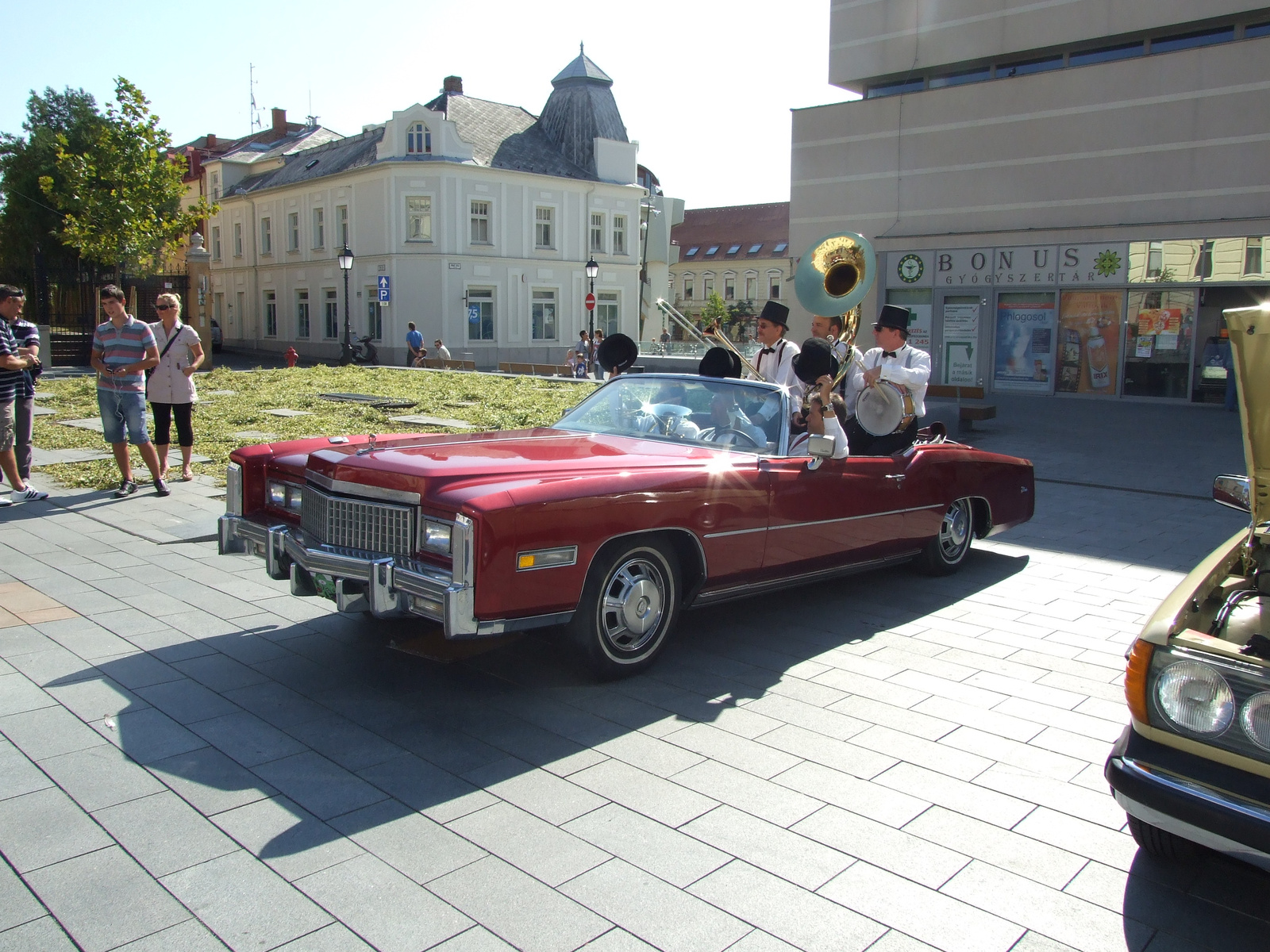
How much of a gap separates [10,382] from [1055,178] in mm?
20768

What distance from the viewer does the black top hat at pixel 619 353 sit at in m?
6.44

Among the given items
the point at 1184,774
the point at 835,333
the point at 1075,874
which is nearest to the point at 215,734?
the point at 1075,874

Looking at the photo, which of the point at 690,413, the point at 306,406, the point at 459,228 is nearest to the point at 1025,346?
the point at 306,406

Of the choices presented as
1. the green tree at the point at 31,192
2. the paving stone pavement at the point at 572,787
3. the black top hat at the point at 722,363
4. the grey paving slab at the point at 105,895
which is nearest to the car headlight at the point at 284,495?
the paving stone pavement at the point at 572,787

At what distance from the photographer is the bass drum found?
6371mm

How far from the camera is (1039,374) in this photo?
22.4 m

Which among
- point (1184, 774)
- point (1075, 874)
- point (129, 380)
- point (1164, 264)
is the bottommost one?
point (1075, 874)

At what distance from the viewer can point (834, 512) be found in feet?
17.8

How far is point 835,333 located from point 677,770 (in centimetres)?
414

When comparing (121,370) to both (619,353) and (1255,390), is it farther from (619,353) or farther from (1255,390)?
(1255,390)

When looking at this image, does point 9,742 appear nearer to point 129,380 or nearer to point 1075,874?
point 1075,874

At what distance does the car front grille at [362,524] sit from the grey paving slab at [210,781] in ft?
3.40

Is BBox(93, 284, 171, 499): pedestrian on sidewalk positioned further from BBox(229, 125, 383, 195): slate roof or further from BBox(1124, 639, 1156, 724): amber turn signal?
BBox(229, 125, 383, 195): slate roof

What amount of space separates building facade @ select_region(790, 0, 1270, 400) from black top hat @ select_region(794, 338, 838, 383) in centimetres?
1829
